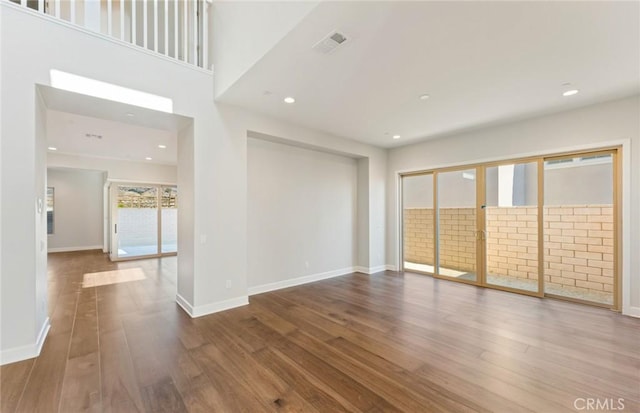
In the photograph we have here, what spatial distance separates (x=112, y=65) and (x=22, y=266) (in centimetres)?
234

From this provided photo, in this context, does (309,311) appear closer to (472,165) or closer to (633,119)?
(472,165)

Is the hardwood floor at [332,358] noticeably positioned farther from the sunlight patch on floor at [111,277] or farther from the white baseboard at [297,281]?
the sunlight patch on floor at [111,277]

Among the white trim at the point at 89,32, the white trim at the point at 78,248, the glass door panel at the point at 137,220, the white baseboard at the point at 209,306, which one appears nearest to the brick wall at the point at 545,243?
the white baseboard at the point at 209,306

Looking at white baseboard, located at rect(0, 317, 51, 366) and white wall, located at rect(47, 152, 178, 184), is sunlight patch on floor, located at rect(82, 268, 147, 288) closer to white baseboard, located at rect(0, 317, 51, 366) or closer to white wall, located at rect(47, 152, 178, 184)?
white baseboard, located at rect(0, 317, 51, 366)

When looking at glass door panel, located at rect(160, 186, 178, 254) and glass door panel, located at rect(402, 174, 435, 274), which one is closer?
glass door panel, located at rect(402, 174, 435, 274)

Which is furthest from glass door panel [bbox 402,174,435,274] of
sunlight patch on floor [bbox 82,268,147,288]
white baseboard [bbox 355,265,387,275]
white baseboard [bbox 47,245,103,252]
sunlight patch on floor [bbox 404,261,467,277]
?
white baseboard [bbox 47,245,103,252]

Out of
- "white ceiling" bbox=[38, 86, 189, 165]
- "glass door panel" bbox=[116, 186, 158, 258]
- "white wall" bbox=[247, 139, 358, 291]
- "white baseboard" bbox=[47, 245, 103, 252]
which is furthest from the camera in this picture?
"white baseboard" bbox=[47, 245, 103, 252]

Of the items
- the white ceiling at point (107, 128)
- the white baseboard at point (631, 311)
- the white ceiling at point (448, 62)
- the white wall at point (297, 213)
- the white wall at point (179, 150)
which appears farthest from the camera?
the white wall at point (297, 213)

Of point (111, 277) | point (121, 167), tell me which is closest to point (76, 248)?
point (121, 167)

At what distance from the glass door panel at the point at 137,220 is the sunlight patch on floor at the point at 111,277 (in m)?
1.79

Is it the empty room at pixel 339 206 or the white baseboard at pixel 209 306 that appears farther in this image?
the white baseboard at pixel 209 306

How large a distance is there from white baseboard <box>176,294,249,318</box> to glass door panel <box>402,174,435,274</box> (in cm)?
403

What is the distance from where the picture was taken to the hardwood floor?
2000mm

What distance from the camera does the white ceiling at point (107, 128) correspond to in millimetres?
3139
